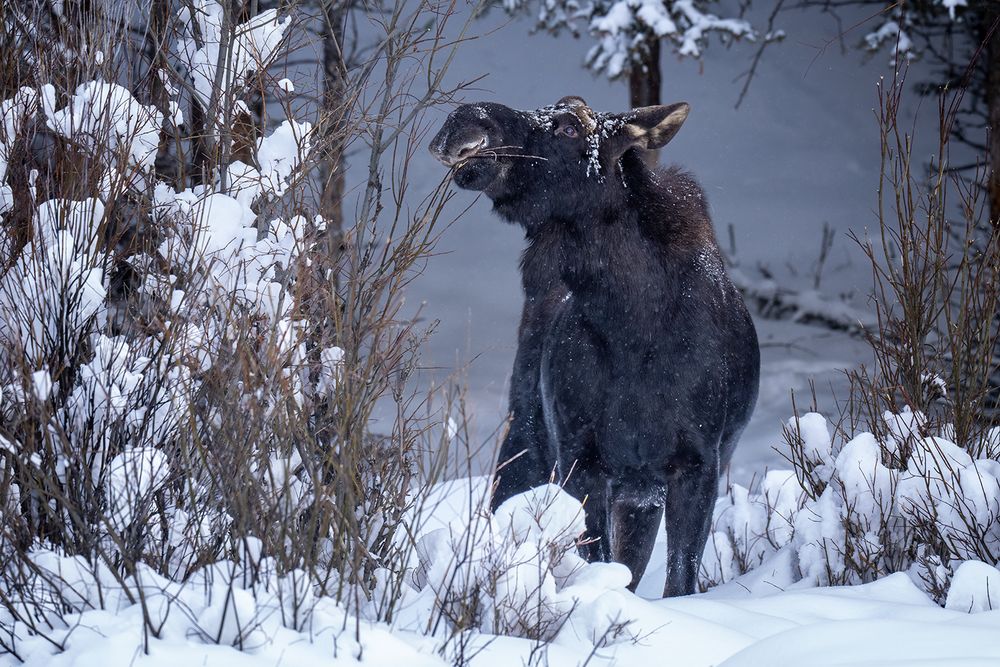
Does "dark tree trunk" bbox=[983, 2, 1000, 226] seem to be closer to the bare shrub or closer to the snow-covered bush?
the snow-covered bush

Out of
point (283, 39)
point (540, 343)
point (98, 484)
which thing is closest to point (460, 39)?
point (283, 39)

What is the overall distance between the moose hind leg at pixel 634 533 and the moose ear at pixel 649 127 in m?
1.58

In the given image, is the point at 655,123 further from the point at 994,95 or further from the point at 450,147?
the point at 994,95

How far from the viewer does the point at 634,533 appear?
504 centimetres

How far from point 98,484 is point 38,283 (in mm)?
653

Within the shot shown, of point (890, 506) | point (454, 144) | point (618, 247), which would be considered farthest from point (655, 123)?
point (890, 506)

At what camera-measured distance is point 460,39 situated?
14.2ft

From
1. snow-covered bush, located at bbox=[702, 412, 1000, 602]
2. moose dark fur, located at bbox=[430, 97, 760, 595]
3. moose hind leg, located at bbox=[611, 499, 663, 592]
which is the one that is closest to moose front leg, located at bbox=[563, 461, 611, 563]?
moose dark fur, located at bbox=[430, 97, 760, 595]

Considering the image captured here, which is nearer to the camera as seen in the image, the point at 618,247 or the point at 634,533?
the point at 618,247

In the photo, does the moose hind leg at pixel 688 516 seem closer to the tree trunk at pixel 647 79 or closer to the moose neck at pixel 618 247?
the moose neck at pixel 618 247

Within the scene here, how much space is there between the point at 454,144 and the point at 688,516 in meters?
1.80

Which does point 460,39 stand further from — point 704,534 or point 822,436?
point 822,436

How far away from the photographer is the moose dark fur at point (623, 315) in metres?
4.60

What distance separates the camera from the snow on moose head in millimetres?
4629
